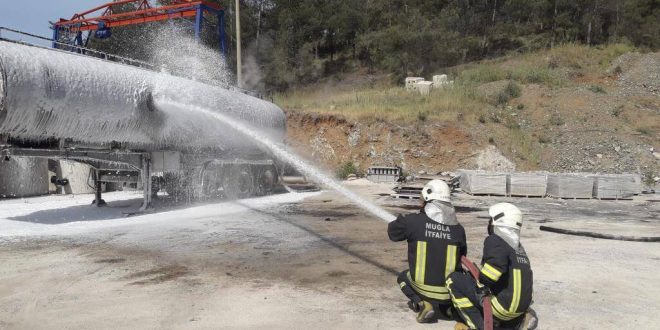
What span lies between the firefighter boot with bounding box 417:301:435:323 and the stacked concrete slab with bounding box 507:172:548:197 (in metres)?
14.6

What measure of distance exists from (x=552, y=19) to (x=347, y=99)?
24.0 meters

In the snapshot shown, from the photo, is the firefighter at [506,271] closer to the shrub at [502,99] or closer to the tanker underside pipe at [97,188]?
the tanker underside pipe at [97,188]

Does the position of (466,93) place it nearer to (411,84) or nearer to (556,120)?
(411,84)

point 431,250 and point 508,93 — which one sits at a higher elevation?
point 508,93

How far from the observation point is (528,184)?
57.7 feet

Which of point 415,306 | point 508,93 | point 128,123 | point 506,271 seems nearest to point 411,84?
point 508,93

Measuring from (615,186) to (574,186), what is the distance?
130 cm

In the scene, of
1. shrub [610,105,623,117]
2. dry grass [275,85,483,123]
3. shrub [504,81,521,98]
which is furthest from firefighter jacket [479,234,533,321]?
shrub [504,81,521,98]

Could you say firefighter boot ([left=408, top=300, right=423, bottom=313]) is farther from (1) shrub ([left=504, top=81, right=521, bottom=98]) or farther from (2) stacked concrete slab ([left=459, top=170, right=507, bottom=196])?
(1) shrub ([left=504, top=81, right=521, bottom=98])

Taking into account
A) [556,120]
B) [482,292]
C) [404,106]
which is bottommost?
[482,292]

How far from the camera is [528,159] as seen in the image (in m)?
25.6

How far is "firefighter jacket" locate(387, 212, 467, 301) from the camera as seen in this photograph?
4.13m

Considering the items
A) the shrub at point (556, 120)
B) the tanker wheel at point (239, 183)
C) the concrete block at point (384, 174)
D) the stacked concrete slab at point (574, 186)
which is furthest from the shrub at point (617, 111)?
the tanker wheel at point (239, 183)

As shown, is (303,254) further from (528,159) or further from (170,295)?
(528,159)
